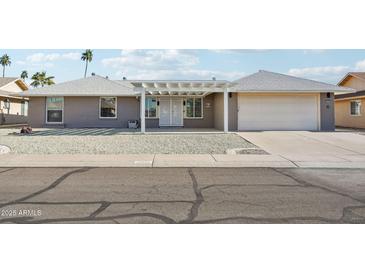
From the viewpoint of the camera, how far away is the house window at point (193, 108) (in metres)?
24.4

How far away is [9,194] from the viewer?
20.6ft

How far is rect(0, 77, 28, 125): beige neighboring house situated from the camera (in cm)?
2867

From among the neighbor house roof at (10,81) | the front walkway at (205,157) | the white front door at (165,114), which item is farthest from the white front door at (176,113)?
the neighbor house roof at (10,81)

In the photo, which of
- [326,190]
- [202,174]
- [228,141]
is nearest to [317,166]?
[326,190]

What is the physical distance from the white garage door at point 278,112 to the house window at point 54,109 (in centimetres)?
1412

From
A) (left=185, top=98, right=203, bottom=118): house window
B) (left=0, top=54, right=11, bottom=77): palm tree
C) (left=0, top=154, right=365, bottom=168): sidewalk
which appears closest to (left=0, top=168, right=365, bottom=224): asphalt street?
(left=0, top=154, right=365, bottom=168): sidewalk

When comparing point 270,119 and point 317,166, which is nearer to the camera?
point 317,166

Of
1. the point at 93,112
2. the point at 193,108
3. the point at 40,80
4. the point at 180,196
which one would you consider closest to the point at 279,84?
the point at 193,108

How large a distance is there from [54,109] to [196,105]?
11469mm

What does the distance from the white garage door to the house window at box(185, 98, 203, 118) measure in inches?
166

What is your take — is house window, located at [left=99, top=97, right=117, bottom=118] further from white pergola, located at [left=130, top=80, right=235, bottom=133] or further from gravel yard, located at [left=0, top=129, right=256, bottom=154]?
gravel yard, located at [left=0, top=129, right=256, bottom=154]

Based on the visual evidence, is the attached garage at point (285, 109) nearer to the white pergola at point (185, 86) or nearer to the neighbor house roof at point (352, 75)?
the white pergola at point (185, 86)

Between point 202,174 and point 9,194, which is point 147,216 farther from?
point 202,174
